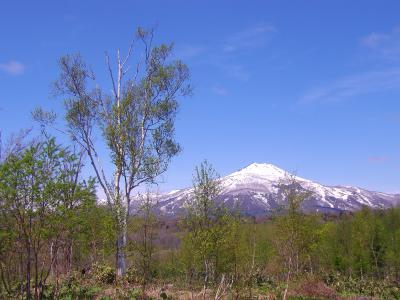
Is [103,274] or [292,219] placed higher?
[292,219]

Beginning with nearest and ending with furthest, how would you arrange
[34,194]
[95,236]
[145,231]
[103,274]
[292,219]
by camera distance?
[34,194] < [145,231] < [95,236] < [292,219] < [103,274]

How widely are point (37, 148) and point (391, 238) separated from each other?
52.2 metres

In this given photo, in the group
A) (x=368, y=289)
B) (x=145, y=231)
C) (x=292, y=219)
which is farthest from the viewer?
(x=368, y=289)

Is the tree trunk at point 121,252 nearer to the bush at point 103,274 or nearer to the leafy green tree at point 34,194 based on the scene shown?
the bush at point 103,274

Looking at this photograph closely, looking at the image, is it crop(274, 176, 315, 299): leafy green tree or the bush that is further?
the bush

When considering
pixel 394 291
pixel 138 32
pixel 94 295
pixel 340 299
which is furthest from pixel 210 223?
pixel 394 291

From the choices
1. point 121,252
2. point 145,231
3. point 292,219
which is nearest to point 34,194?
point 145,231

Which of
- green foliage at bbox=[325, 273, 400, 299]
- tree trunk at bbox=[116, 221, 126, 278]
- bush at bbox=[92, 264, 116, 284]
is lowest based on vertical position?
green foliage at bbox=[325, 273, 400, 299]

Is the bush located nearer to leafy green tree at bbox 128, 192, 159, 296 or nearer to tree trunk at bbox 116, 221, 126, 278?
tree trunk at bbox 116, 221, 126, 278

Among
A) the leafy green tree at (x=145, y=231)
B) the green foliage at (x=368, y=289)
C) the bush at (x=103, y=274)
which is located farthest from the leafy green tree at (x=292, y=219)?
the bush at (x=103, y=274)

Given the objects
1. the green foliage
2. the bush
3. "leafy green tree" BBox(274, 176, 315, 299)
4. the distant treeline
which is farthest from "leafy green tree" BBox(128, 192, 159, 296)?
the green foliage

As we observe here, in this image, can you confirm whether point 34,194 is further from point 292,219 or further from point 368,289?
point 368,289

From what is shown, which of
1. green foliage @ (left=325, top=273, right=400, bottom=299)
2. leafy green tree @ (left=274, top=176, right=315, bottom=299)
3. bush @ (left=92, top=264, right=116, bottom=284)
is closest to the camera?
leafy green tree @ (left=274, top=176, right=315, bottom=299)

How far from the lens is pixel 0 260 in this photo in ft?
48.3
